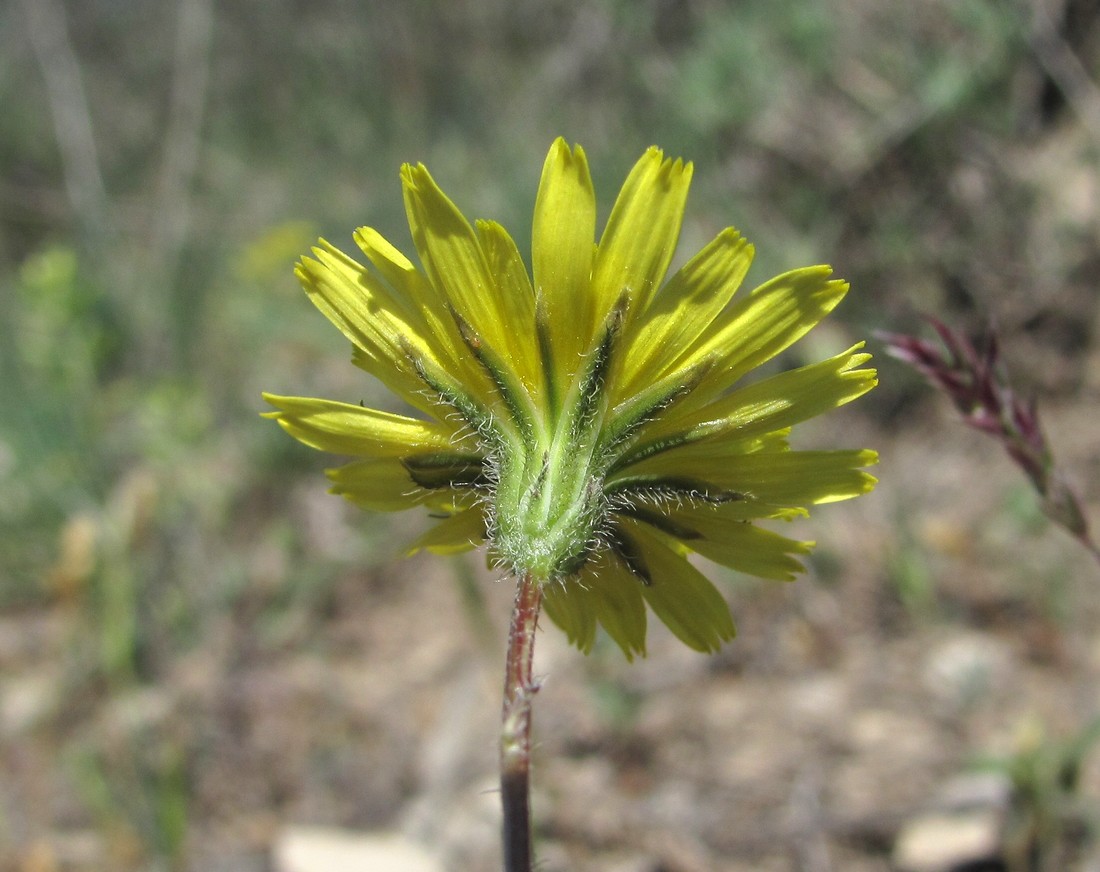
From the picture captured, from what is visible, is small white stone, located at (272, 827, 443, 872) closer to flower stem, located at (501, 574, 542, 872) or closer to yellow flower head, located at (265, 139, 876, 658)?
yellow flower head, located at (265, 139, 876, 658)

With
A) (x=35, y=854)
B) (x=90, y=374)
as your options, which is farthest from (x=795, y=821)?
(x=90, y=374)

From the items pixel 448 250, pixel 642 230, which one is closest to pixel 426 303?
pixel 448 250

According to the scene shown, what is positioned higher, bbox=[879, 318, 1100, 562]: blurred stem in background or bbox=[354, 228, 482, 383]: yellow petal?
bbox=[354, 228, 482, 383]: yellow petal

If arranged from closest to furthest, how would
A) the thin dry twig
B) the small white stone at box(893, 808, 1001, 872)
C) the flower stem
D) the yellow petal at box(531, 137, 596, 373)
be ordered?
the flower stem → the yellow petal at box(531, 137, 596, 373) → the small white stone at box(893, 808, 1001, 872) → the thin dry twig

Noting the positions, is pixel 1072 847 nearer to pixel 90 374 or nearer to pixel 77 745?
pixel 77 745

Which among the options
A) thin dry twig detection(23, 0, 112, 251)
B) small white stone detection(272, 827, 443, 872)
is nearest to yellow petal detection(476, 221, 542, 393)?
small white stone detection(272, 827, 443, 872)

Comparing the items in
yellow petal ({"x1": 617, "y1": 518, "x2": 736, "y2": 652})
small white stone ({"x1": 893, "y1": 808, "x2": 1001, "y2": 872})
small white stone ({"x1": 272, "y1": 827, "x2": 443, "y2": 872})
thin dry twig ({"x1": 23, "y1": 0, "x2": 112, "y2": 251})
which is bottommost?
small white stone ({"x1": 893, "y1": 808, "x2": 1001, "y2": 872})

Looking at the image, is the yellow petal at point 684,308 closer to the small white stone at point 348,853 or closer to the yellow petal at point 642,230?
the yellow petal at point 642,230
